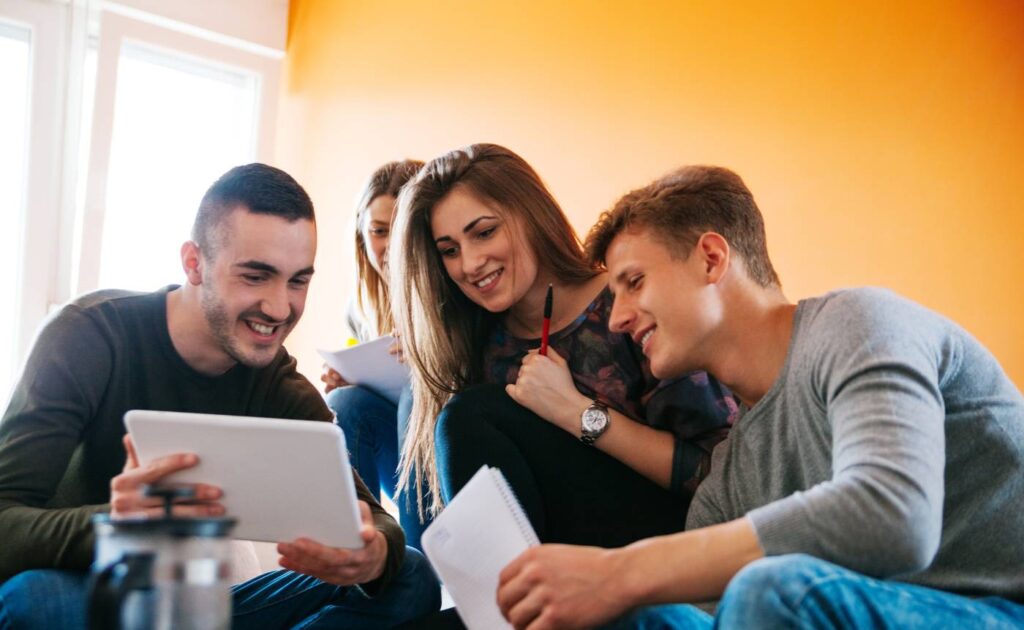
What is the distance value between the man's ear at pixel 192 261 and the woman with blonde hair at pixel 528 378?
0.40 meters

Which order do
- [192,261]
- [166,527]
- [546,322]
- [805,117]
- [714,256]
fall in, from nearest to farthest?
[166,527] < [714,256] < [192,261] < [546,322] < [805,117]

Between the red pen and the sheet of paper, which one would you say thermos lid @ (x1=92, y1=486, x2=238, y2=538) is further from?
the sheet of paper

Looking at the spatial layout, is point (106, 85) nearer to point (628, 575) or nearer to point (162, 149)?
point (162, 149)

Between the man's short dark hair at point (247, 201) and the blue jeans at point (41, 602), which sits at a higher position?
the man's short dark hair at point (247, 201)

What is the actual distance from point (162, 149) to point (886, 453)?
3782mm

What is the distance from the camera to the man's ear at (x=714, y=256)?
135cm

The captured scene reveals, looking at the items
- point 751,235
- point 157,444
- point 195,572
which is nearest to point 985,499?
point 751,235

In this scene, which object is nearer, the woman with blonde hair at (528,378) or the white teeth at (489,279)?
the woman with blonde hair at (528,378)

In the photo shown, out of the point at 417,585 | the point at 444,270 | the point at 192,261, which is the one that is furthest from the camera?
the point at 444,270

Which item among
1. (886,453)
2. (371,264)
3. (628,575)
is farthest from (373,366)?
(886,453)

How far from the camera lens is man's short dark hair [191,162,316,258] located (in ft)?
5.33

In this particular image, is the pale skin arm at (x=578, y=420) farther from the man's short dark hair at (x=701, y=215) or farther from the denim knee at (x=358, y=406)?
the denim knee at (x=358, y=406)

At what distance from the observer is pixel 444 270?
1.91 metres

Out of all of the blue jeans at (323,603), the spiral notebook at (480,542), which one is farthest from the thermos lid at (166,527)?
the blue jeans at (323,603)
